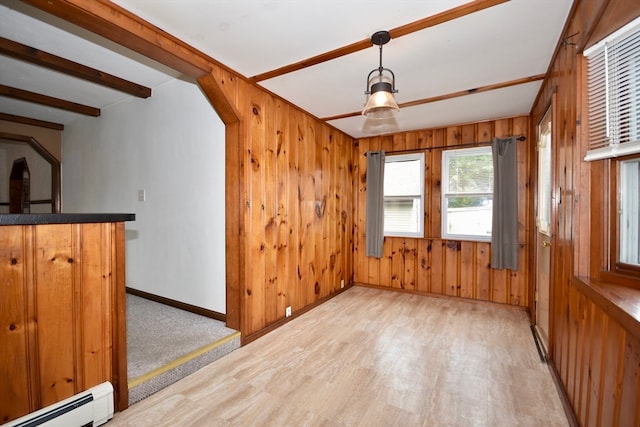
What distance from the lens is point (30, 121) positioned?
4.06 m

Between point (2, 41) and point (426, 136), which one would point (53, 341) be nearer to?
point (2, 41)

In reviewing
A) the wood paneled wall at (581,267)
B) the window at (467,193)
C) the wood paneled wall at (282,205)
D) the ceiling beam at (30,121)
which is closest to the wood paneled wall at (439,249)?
the window at (467,193)

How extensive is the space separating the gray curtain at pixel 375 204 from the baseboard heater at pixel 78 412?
3409mm

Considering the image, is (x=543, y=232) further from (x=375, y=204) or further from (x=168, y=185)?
(x=168, y=185)

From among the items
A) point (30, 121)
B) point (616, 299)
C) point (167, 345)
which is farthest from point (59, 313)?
point (30, 121)

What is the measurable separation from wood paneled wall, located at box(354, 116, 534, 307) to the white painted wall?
97.3 inches

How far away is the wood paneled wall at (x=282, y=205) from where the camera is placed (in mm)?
2525

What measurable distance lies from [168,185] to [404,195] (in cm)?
316

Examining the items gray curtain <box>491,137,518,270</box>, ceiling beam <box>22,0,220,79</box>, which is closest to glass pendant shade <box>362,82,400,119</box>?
ceiling beam <box>22,0,220,79</box>

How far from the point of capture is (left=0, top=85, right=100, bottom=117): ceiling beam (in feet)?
10.1

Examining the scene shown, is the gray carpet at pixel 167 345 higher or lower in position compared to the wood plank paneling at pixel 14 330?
lower

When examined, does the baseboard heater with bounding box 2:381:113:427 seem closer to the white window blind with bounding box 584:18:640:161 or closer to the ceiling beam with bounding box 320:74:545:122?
the white window blind with bounding box 584:18:640:161

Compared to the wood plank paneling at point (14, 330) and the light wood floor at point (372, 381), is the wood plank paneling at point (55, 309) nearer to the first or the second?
the wood plank paneling at point (14, 330)

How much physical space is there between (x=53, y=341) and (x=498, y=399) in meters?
2.62
